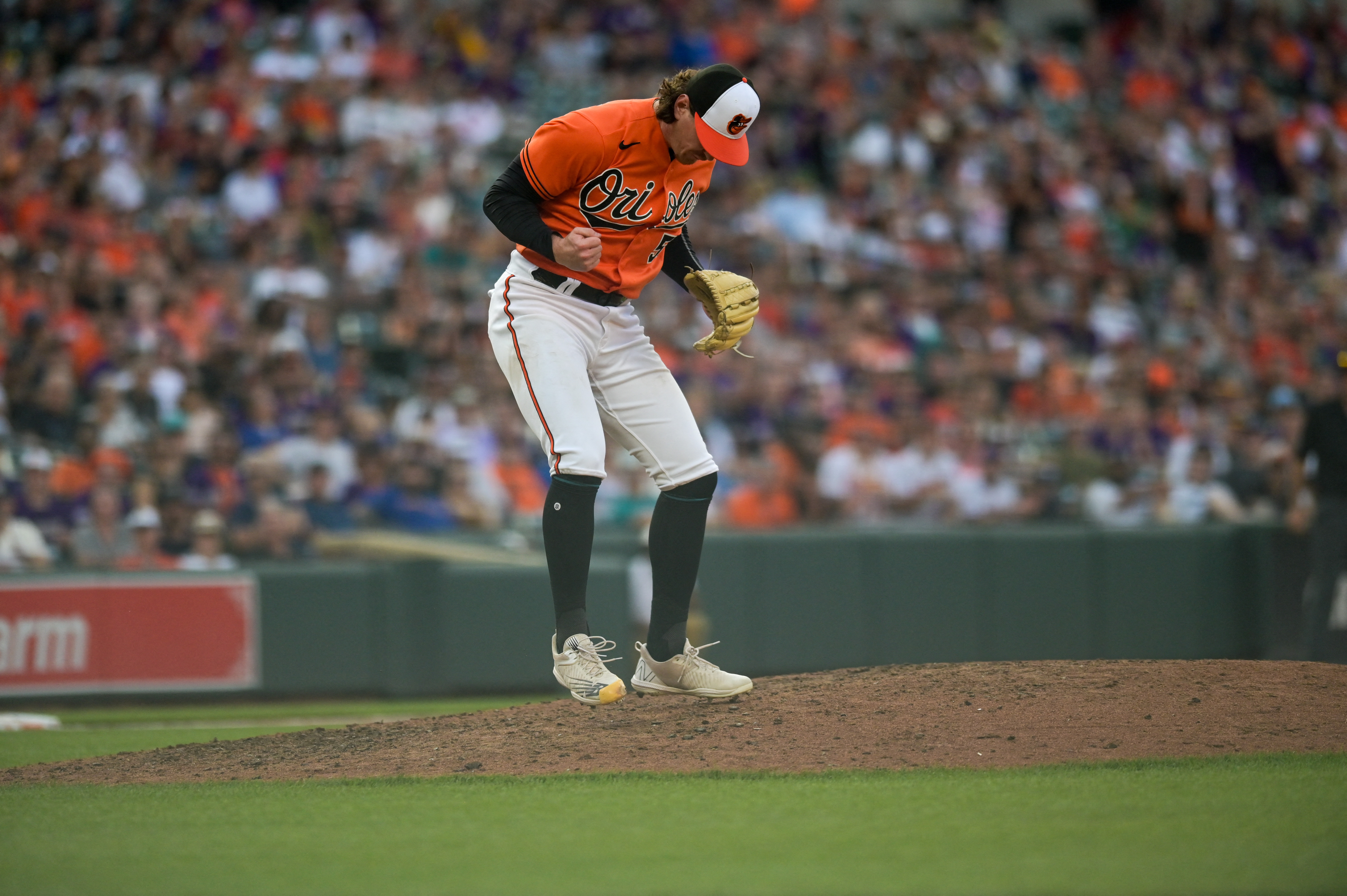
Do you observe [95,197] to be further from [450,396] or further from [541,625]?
[541,625]

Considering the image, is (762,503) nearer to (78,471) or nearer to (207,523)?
(207,523)

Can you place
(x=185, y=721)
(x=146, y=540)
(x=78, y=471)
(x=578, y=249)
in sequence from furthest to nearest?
(x=78, y=471) → (x=146, y=540) → (x=185, y=721) → (x=578, y=249)

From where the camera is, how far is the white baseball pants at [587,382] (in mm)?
4957

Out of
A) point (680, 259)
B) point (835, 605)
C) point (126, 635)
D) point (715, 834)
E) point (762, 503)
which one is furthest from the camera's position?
point (762, 503)

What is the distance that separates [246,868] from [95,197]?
9.45 m

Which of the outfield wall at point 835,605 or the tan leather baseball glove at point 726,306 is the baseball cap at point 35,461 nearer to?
the outfield wall at point 835,605

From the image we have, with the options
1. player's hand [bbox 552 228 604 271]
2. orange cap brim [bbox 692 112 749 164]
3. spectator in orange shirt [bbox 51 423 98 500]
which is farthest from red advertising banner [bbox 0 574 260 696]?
orange cap brim [bbox 692 112 749 164]

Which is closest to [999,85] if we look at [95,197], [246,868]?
[95,197]

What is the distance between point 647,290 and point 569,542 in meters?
8.19

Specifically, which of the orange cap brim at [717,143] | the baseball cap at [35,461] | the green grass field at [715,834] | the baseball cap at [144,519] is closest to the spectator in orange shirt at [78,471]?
the baseball cap at [35,461]

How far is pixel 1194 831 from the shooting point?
3703mm

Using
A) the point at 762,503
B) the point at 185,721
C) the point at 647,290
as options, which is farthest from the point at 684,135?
the point at 647,290

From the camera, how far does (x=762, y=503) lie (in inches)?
436

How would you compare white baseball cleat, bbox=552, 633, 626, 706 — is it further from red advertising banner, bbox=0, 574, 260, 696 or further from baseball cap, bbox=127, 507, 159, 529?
baseball cap, bbox=127, 507, 159, 529
